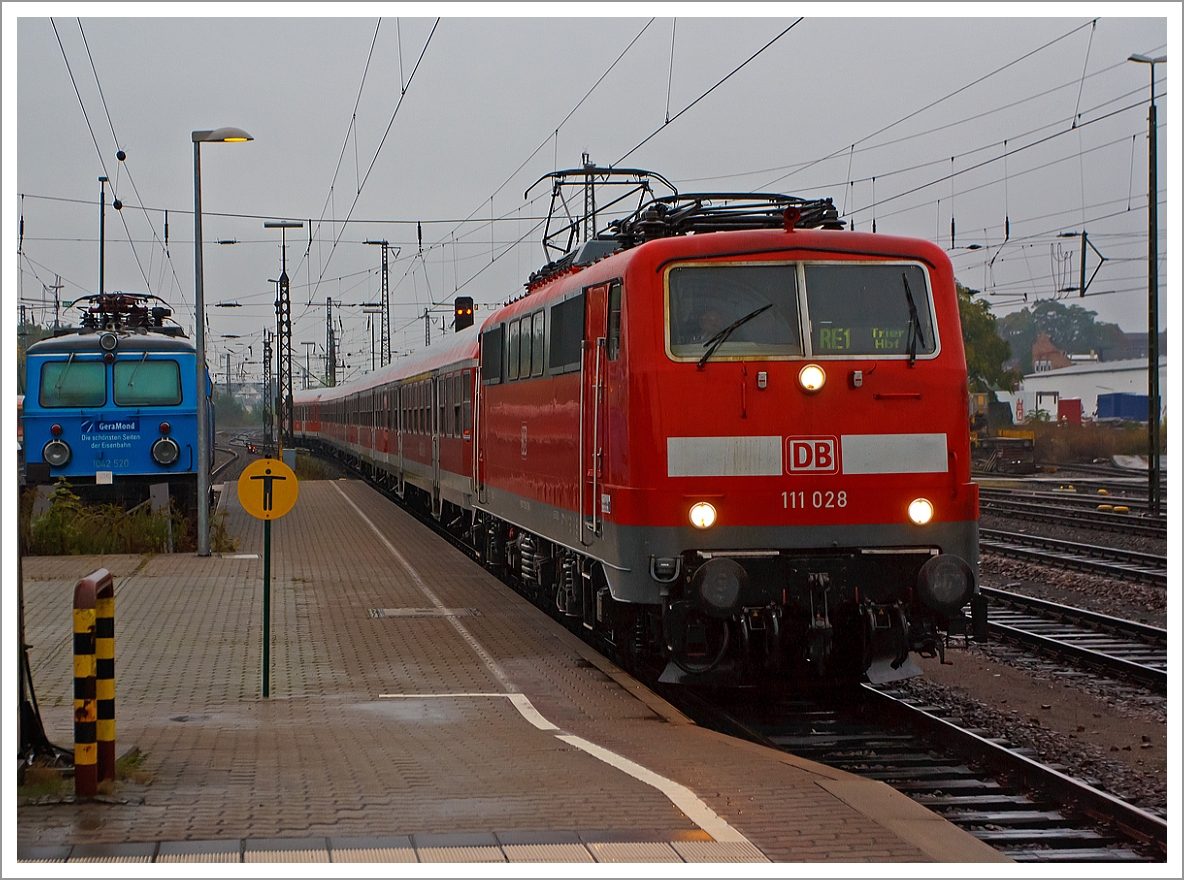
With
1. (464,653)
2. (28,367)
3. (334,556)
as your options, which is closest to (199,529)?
(334,556)

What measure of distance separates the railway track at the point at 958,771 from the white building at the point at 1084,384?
213ft

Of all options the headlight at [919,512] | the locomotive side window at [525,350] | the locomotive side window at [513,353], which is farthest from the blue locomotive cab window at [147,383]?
the headlight at [919,512]

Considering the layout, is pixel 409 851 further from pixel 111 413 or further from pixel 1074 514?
pixel 1074 514

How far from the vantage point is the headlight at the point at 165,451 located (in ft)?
65.7

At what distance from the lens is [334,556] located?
1972 centimetres

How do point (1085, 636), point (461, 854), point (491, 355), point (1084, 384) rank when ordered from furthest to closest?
point (1084, 384) → point (491, 355) → point (1085, 636) → point (461, 854)

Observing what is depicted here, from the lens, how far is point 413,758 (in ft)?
24.4

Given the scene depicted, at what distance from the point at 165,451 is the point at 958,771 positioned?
14.7 meters

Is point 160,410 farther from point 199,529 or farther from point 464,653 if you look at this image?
point 464,653

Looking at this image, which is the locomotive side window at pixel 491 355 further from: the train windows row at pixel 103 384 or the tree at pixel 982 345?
the tree at pixel 982 345

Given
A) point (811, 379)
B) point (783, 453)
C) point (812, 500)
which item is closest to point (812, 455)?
point (783, 453)

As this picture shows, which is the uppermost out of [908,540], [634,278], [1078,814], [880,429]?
[634,278]

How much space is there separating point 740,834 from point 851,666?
4.12 meters

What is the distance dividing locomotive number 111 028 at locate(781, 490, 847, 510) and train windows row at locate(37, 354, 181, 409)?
1322cm
